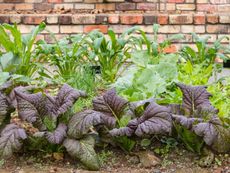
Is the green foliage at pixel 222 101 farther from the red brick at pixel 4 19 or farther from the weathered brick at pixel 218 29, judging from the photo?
the red brick at pixel 4 19

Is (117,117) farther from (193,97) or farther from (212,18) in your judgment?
(212,18)

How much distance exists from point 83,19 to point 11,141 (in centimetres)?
307

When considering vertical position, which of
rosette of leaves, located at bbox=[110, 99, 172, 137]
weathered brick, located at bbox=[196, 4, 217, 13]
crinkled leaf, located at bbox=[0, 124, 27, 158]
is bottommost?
crinkled leaf, located at bbox=[0, 124, 27, 158]

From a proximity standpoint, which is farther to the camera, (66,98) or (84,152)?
(66,98)

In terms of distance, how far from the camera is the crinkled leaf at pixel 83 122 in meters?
1.94

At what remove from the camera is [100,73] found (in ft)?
10.4

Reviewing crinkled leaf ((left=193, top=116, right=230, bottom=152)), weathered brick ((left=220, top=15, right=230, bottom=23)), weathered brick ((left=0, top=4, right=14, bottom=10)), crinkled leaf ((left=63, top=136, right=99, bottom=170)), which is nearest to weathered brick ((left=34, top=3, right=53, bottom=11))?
weathered brick ((left=0, top=4, right=14, bottom=10))

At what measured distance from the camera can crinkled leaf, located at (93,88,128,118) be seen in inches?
81.4

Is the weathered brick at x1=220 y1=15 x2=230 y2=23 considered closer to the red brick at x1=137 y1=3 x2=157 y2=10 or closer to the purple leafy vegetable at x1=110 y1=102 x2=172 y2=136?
the red brick at x1=137 y1=3 x2=157 y2=10

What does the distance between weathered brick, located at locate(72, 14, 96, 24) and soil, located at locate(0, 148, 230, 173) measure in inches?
115

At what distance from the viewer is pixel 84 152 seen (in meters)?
1.93

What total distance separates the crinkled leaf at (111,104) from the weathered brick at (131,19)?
284cm

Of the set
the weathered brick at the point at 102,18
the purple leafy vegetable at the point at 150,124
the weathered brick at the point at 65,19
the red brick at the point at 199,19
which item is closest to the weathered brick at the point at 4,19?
the weathered brick at the point at 65,19

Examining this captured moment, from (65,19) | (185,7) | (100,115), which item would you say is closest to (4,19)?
(65,19)
